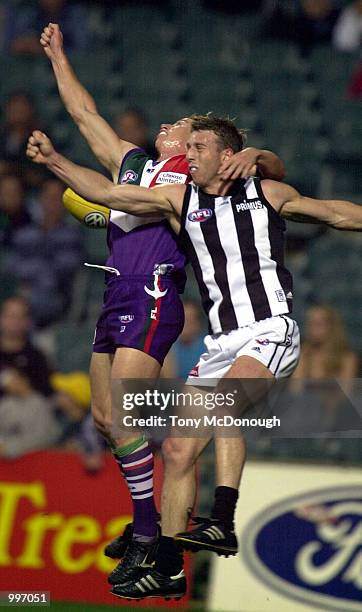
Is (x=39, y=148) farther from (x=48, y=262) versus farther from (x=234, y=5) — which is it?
(x=234, y=5)

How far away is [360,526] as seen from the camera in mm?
9633

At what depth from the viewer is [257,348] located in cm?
666

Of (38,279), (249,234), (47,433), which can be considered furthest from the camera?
(38,279)

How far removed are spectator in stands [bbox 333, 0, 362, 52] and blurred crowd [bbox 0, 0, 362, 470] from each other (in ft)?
0.04

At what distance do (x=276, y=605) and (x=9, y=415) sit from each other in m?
2.78

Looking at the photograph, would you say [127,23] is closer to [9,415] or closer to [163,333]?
[9,415]

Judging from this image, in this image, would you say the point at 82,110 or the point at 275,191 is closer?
the point at 275,191

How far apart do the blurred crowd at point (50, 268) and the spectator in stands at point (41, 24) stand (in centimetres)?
1

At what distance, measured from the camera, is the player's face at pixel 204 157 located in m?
6.85

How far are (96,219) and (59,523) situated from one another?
3655mm

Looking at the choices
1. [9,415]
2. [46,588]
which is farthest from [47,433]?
[46,588]

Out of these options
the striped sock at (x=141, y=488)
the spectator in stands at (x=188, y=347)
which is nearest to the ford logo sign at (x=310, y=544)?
the spectator in stands at (x=188, y=347)

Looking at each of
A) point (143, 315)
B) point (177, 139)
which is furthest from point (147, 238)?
point (177, 139)

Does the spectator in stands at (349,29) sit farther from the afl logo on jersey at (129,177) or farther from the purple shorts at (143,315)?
the purple shorts at (143,315)
